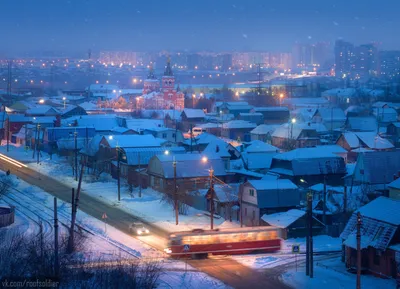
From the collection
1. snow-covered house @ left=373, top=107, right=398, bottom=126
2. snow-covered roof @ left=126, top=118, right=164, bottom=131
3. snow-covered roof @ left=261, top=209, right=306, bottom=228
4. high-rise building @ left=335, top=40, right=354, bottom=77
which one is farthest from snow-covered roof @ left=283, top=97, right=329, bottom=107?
high-rise building @ left=335, top=40, right=354, bottom=77

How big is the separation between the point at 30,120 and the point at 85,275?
21933mm

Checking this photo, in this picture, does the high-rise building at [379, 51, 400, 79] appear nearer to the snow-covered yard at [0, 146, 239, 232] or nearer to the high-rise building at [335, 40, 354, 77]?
the high-rise building at [335, 40, 354, 77]

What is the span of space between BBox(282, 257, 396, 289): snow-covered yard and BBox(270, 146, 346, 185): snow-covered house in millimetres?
6639

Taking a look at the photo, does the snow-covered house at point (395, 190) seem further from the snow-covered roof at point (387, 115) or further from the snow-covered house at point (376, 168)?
the snow-covered roof at point (387, 115)

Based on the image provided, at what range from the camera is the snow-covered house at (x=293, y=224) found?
11756 mm

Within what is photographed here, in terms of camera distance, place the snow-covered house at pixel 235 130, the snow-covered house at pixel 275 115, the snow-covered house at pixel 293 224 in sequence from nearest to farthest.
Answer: the snow-covered house at pixel 293 224, the snow-covered house at pixel 235 130, the snow-covered house at pixel 275 115

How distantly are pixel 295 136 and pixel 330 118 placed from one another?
7.53 m

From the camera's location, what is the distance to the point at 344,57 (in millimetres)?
98250

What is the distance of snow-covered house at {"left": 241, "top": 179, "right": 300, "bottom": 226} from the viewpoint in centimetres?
1264

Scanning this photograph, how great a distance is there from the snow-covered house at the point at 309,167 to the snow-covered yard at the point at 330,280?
21.8 feet

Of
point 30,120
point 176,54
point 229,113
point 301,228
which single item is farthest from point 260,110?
point 176,54

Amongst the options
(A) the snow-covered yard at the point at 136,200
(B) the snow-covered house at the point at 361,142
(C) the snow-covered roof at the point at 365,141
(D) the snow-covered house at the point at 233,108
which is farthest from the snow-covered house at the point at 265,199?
(D) the snow-covered house at the point at 233,108

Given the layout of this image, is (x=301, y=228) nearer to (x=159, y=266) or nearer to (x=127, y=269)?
(x=159, y=266)

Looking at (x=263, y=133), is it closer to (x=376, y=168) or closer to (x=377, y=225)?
(x=376, y=168)
